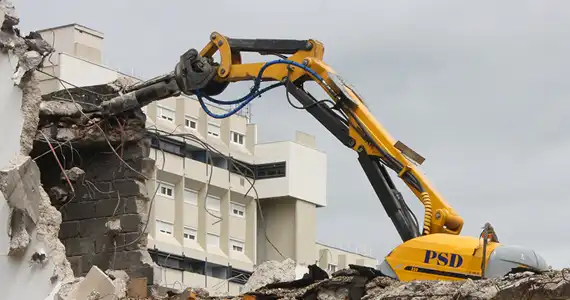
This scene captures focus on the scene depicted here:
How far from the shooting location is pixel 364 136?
1816 centimetres

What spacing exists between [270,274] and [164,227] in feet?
127

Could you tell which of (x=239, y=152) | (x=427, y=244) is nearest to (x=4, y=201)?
(x=427, y=244)

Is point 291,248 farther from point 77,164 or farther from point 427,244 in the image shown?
point 427,244

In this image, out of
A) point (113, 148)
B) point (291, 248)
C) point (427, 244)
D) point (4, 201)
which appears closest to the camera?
point (427, 244)

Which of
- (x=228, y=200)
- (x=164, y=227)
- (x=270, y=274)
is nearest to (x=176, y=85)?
(x=270, y=274)

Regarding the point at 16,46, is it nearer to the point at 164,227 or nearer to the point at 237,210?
the point at 164,227

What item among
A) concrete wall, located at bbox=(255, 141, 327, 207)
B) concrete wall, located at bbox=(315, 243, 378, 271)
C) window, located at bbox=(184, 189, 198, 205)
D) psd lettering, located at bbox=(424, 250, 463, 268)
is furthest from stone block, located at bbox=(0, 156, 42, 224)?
concrete wall, located at bbox=(255, 141, 327, 207)

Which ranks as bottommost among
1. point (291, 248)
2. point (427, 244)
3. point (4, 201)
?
point (427, 244)

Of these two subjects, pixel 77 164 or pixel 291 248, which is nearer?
pixel 77 164

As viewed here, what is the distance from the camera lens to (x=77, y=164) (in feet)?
70.0

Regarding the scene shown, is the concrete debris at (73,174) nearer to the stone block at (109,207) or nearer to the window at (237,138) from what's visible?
the stone block at (109,207)

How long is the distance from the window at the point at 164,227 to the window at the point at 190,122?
3290mm

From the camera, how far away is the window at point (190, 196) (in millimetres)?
60237

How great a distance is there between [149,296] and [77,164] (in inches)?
89.3
